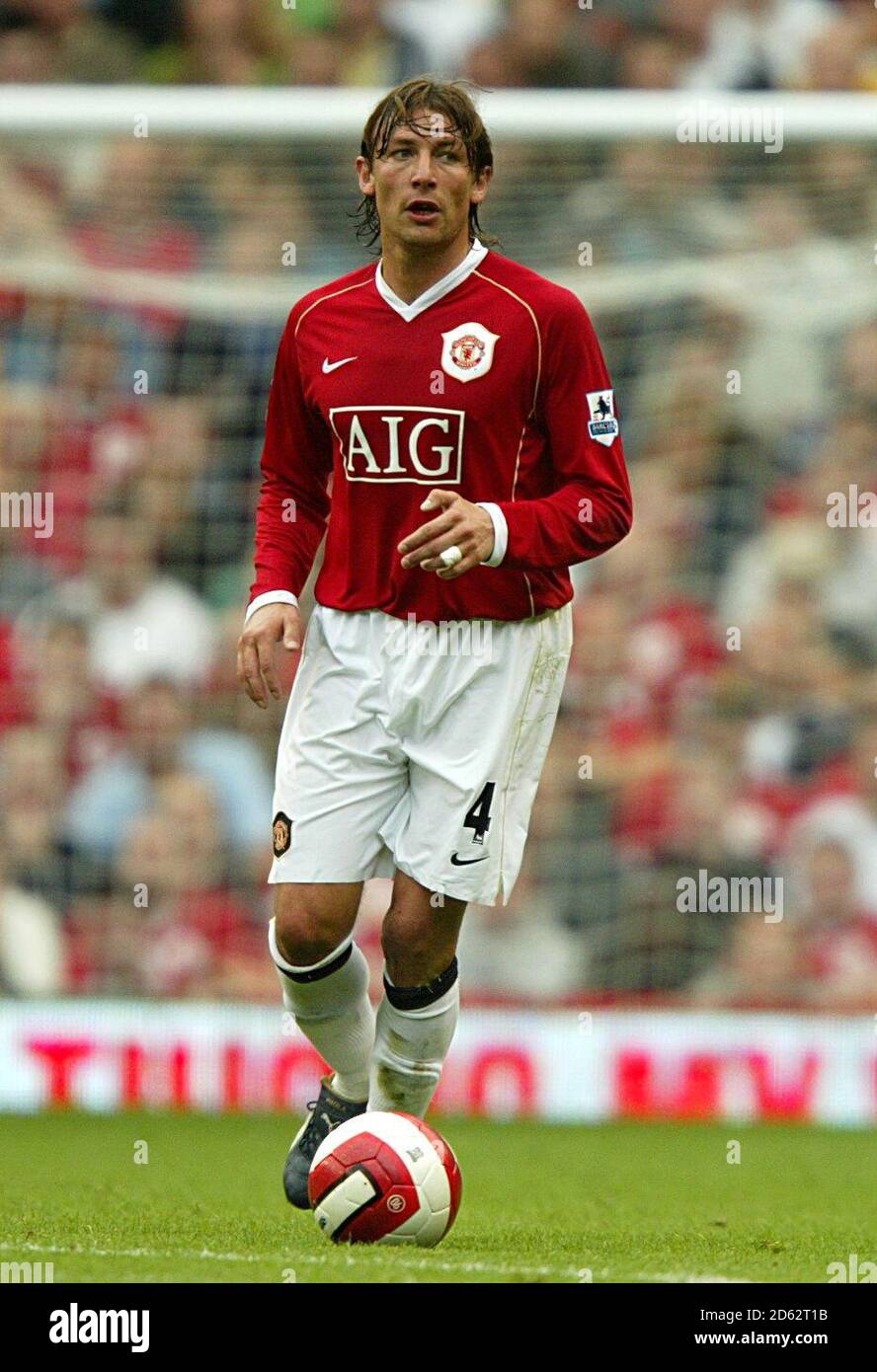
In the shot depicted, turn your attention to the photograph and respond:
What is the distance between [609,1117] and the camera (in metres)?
9.80

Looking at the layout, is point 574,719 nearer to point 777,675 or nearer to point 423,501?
point 777,675

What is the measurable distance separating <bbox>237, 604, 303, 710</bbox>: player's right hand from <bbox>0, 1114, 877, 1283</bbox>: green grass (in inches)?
49.7

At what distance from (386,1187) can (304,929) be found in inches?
26.1

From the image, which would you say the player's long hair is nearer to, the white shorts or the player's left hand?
the player's left hand

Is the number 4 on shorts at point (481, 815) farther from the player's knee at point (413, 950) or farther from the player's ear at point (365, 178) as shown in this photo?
the player's ear at point (365, 178)

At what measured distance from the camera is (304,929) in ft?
18.1

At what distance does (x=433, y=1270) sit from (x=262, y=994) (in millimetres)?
5687

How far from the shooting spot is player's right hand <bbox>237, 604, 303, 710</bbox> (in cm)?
546

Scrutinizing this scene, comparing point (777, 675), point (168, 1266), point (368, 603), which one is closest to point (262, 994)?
point (777, 675)

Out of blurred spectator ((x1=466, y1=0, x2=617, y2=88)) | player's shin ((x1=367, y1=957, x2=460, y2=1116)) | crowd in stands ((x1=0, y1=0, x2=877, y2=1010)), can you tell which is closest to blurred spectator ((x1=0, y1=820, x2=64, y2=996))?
crowd in stands ((x1=0, y1=0, x2=877, y2=1010))

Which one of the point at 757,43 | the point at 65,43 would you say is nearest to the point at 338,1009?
the point at 757,43

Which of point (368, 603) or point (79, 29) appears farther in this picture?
point (79, 29)

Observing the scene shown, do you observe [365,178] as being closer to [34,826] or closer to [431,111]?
[431,111]
